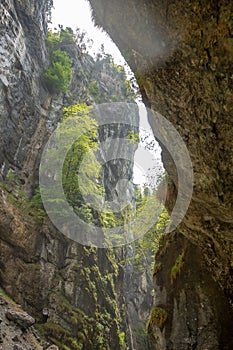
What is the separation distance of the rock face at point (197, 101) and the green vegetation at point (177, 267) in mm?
689

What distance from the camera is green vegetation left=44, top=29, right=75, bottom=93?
2141cm

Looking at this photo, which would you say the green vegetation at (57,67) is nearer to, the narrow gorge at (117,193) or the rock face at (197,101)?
the narrow gorge at (117,193)

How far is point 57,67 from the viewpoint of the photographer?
2152 centimetres

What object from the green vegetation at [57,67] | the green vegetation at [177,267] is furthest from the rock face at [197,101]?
the green vegetation at [57,67]

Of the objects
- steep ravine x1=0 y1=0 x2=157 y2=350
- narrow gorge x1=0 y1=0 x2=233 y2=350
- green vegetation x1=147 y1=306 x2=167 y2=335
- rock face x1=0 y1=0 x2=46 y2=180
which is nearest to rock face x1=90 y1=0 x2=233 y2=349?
narrow gorge x1=0 y1=0 x2=233 y2=350

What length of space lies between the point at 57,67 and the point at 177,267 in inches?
701

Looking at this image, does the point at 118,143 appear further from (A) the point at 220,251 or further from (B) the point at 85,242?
(A) the point at 220,251

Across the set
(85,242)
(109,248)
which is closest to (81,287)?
(85,242)

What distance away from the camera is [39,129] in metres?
18.7

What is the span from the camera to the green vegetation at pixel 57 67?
70.2 feet

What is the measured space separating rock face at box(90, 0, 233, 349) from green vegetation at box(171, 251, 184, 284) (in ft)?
2.26

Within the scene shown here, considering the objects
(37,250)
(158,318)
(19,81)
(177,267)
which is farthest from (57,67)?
(158,318)

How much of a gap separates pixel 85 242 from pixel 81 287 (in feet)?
7.24

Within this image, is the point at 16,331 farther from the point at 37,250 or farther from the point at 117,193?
the point at 117,193
